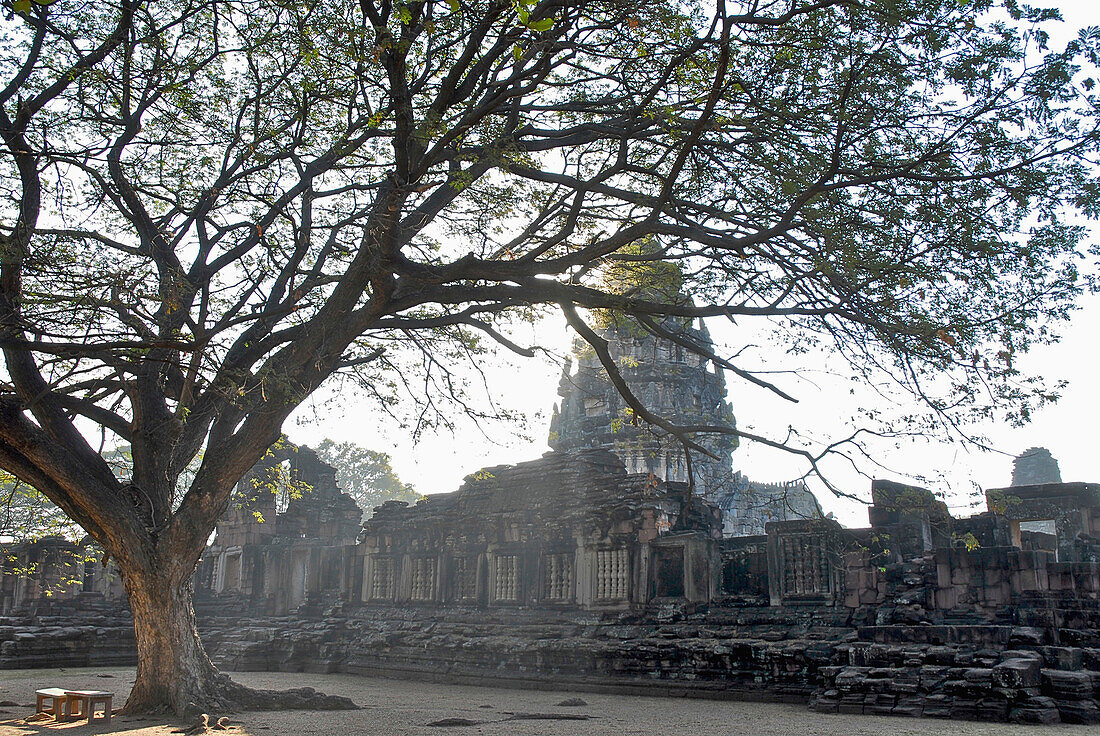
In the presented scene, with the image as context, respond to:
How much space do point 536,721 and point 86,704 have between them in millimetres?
4370

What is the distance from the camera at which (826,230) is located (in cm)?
774

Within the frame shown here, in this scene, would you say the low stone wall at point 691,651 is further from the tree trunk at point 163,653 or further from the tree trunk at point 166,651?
the tree trunk at point 163,653

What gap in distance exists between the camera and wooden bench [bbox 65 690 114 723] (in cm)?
782

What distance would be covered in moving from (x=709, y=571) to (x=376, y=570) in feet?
29.5

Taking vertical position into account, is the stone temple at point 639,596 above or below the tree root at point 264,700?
above

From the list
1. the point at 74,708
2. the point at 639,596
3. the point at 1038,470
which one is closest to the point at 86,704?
the point at 74,708

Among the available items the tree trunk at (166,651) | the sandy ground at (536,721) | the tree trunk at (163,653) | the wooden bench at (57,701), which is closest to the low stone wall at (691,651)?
the sandy ground at (536,721)

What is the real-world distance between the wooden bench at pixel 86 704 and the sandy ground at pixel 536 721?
131 mm

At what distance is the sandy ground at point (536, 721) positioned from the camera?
→ 7234 mm

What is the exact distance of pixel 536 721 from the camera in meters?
8.51

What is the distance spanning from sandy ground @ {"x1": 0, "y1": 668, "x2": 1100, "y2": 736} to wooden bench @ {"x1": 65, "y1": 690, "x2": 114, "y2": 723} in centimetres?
13

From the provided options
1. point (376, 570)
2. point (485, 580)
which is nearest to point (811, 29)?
point (485, 580)

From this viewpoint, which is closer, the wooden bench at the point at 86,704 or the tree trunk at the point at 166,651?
the wooden bench at the point at 86,704

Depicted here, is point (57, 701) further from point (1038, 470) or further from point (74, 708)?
point (1038, 470)
